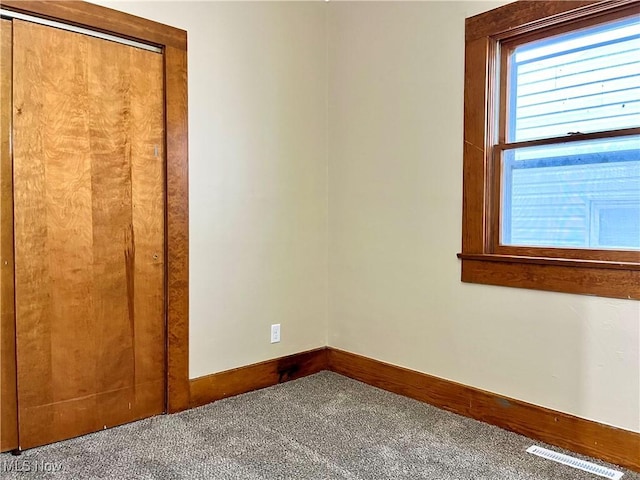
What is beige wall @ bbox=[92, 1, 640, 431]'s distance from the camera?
83.7 inches

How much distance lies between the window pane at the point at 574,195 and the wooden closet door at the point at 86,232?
1.69 meters

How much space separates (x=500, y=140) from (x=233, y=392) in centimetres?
188

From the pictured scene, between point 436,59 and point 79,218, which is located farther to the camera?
point 436,59

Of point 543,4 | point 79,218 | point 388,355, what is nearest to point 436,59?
point 543,4

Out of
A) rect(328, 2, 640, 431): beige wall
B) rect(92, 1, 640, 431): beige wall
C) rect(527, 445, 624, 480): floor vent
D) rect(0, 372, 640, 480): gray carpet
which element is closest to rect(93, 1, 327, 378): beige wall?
rect(92, 1, 640, 431): beige wall

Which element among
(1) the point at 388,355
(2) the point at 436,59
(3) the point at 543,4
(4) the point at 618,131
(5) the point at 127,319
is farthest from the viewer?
(1) the point at 388,355

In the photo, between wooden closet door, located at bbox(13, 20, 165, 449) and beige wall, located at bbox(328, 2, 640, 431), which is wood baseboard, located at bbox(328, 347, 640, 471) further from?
wooden closet door, located at bbox(13, 20, 165, 449)

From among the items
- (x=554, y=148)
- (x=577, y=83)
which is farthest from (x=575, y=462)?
(x=577, y=83)

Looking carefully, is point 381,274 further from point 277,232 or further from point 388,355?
point 277,232

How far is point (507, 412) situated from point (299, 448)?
970 millimetres

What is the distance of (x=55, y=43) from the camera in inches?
76.3

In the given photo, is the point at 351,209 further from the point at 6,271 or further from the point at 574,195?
the point at 6,271

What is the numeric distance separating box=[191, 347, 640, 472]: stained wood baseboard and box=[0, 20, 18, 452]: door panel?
779 mm

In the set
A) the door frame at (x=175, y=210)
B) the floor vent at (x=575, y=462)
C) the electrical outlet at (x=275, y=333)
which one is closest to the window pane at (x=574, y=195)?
the floor vent at (x=575, y=462)
